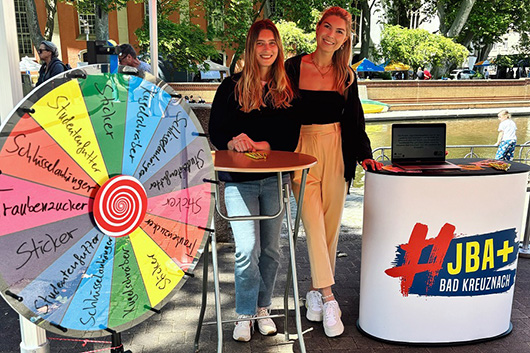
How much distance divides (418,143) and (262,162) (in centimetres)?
125

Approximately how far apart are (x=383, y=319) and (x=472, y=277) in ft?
1.93

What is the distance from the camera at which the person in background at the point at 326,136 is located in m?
3.12

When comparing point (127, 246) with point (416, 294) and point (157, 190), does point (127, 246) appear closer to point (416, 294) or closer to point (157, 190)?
point (157, 190)

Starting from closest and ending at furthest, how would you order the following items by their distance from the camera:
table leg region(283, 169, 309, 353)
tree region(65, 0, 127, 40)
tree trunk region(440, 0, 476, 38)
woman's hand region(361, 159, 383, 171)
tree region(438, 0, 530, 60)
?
table leg region(283, 169, 309, 353)
woman's hand region(361, 159, 383, 171)
tree region(65, 0, 127, 40)
tree trunk region(440, 0, 476, 38)
tree region(438, 0, 530, 60)

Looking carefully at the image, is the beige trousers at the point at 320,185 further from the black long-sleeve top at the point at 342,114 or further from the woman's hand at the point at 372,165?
the woman's hand at the point at 372,165

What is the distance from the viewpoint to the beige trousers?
3.15 metres

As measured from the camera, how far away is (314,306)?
11.2 feet

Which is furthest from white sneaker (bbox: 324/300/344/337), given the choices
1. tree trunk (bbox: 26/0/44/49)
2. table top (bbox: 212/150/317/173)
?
tree trunk (bbox: 26/0/44/49)

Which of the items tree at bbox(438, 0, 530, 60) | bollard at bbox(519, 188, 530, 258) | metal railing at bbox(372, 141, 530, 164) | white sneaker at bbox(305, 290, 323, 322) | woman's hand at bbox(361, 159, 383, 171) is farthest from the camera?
tree at bbox(438, 0, 530, 60)

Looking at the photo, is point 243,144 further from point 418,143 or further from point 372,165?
point 418,143

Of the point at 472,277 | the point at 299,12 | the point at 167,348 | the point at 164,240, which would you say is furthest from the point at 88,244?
the point at 299,12

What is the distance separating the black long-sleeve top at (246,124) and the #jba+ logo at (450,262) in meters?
0.94

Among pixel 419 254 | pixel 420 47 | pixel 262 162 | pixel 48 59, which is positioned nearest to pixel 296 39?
pixel 420 47

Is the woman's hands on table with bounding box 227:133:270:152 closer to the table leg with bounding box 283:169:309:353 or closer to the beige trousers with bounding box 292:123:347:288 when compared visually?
the table leg with bounding box 283:169:309:353
